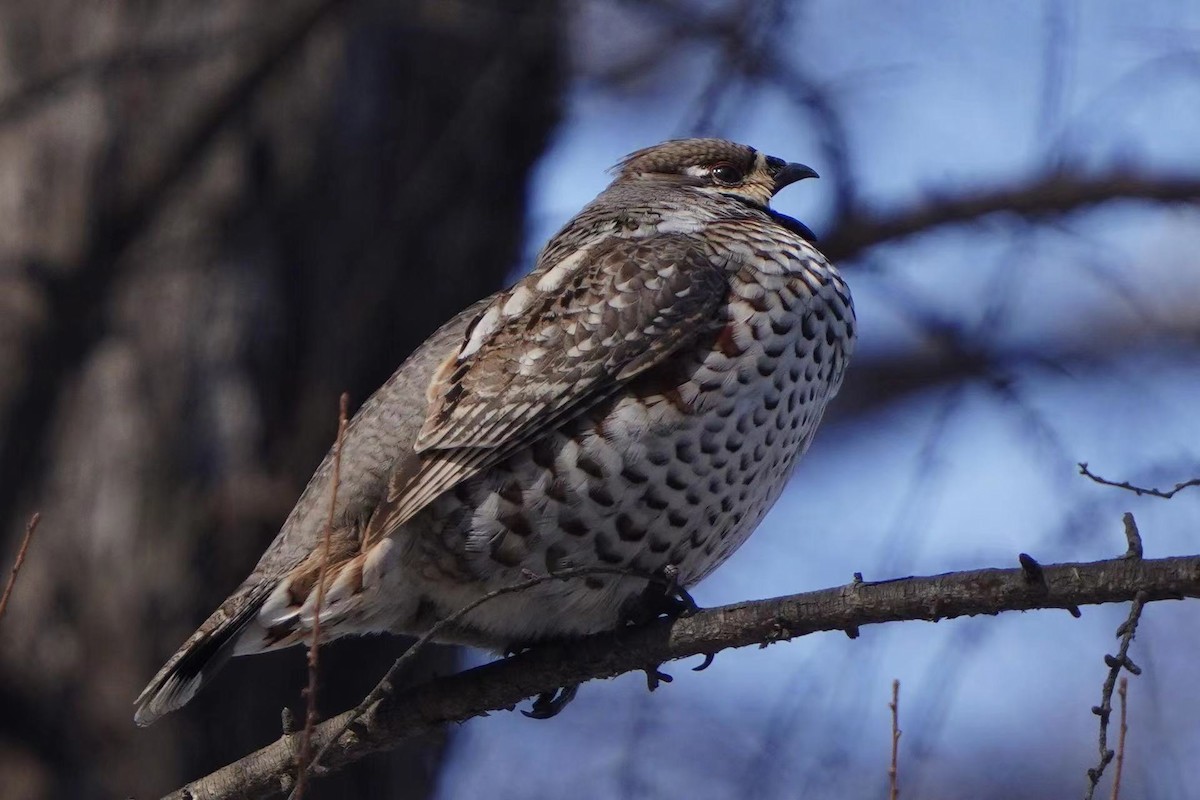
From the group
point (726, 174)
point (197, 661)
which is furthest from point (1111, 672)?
point (726, 174)

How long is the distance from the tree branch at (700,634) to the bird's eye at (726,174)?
192 cm

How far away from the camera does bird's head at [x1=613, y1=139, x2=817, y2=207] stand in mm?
5062

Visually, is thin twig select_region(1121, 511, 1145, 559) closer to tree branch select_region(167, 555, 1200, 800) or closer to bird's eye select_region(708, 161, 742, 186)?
tree branch select_region(167, 555, 1200, 800)

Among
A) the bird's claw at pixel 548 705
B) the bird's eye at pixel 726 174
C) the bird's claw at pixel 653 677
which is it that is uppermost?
the bird's eye at pixel 726 174

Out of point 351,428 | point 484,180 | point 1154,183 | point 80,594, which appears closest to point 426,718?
point 351,428

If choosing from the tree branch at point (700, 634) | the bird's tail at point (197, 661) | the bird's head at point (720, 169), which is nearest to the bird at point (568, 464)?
the bird's tail at point (197, 661)

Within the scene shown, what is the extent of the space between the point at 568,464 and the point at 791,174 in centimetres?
170

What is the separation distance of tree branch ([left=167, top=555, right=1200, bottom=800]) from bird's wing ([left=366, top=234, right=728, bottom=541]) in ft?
1.59

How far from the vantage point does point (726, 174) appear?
16.8 ft

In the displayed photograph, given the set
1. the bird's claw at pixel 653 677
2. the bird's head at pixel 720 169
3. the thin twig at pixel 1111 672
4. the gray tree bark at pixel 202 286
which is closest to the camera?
the thin twig at pixel 1111 672

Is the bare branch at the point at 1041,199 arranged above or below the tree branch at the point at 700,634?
above

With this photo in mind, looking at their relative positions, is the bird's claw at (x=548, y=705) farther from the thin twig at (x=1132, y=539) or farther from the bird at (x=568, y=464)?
the thin twig at (x=1132, y=539)

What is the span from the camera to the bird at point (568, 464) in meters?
3.82

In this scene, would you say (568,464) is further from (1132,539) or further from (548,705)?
(1132,539)
